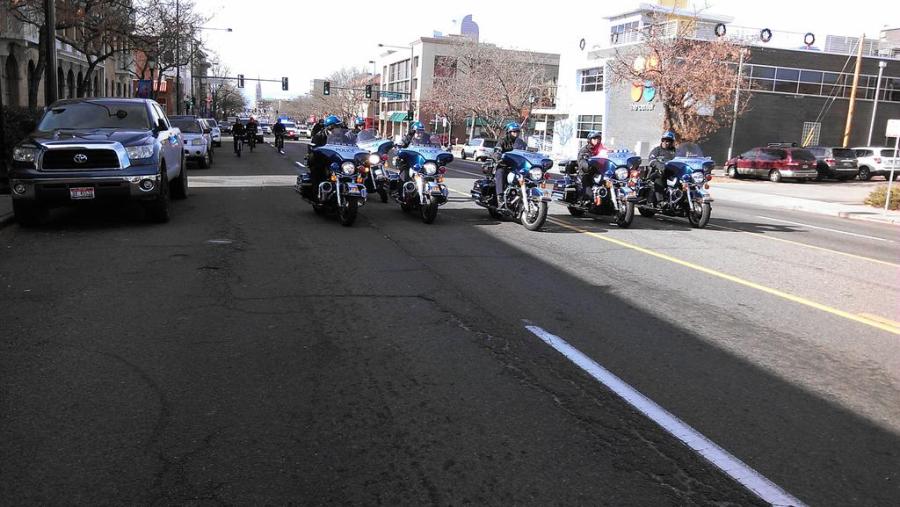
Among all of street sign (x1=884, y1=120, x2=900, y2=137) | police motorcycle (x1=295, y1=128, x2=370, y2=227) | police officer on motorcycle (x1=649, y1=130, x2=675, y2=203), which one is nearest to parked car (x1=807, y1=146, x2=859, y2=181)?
street sign (x1=884, y1=120, x2=900, y2=137)

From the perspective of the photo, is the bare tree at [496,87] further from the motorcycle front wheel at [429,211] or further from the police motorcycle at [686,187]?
the motorcycle front wheel at [429,211]

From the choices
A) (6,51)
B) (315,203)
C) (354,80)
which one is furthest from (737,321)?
(354,80)

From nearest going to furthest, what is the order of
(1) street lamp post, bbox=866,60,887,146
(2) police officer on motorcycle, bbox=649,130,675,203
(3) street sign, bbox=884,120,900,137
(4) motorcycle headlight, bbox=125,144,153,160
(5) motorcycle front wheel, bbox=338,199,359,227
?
(4) motorcycle headlight, bbox=125,144,153,160 → (5) motorcycle front wheel, bbox=338,199,359,227 → (2) police officer on motorcycle, bbox=649,130,675,203 → (3) street sign, bbox=884,120,900,137 → (1) street lamp post, bbox=866,60,887,146

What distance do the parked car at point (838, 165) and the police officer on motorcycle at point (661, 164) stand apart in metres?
24.0

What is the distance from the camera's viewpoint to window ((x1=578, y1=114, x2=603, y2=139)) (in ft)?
168

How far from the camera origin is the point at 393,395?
4.54m

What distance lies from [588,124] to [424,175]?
4222 cm

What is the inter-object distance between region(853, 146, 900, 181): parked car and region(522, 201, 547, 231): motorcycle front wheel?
3031 centimetres

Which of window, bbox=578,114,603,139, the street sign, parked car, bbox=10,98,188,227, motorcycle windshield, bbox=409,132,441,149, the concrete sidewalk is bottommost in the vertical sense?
the concrete sidewalk

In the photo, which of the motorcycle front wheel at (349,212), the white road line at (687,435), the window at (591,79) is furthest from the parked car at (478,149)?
the white road line at (687,435)

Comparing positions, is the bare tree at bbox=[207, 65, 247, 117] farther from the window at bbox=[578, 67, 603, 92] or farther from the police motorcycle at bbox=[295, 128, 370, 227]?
the police motorcycle at bbox=[295, 128, 370, 227]

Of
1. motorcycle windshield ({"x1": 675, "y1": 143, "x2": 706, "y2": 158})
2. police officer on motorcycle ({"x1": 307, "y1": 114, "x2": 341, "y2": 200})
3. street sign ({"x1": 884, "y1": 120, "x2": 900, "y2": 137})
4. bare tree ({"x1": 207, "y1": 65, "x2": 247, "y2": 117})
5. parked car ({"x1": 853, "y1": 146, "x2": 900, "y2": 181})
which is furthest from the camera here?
bare tree ({"x1": 207, "y1": 65, "x2": 247, "y2": 117})

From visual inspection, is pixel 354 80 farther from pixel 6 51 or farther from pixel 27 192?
pixel 27 192

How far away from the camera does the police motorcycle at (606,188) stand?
1298 centimetres
